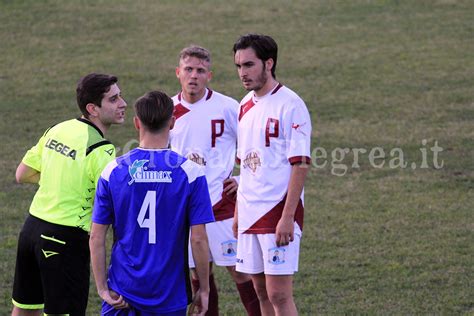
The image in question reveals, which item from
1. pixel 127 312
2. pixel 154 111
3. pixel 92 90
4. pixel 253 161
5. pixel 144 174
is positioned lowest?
pixel 127 312

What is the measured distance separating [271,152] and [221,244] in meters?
1.05

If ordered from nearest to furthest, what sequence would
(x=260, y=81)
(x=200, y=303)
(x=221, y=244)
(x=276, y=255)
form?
1. (x=200, y=303)
2. (x=276, y=255)
3. (x=260, y=81)
4. (x=221, y=244)

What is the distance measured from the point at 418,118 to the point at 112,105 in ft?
31.5

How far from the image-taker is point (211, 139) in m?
6.79

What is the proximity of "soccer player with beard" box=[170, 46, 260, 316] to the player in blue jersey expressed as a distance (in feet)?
5.76

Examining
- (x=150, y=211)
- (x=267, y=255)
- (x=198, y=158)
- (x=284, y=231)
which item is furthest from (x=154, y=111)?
(x=198, y=158)

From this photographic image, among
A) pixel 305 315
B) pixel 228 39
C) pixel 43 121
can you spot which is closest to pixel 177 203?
pixel 305 315

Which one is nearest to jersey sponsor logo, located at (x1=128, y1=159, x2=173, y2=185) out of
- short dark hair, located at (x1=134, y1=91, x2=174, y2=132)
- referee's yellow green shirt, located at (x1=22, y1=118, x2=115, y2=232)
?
short dark hair, located at (x1=134, y1=91, x2=174, y2=132)

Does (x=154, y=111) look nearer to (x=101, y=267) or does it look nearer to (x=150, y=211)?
(x=150, y=211)

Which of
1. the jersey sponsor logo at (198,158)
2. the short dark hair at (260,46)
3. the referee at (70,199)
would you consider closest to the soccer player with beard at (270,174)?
the short dark hair at (260,46)

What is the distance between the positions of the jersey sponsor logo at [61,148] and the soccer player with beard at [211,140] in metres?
1.35

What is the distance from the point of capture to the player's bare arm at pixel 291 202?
19.0ft

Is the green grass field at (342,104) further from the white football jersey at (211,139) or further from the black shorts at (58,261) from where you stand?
the black shorts at (58,261)

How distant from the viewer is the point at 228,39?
62.6 feet
